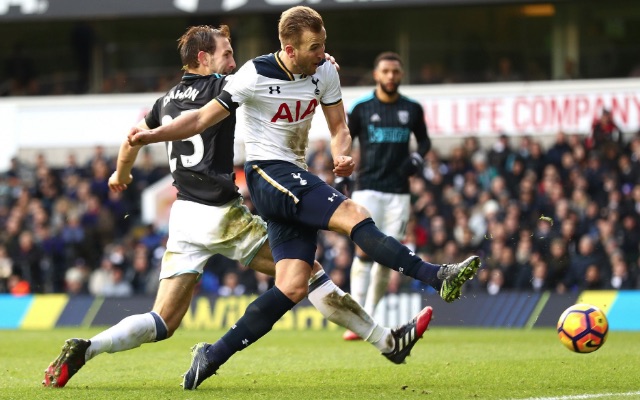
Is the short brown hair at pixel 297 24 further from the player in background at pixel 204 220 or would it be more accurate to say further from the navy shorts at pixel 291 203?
the player in background at pixel 204 220

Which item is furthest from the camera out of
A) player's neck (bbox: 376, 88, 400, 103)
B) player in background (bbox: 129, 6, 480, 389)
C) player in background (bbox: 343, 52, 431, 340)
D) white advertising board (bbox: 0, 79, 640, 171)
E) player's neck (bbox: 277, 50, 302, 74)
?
white advertising board (bbox: 0, 79, 640, 171)

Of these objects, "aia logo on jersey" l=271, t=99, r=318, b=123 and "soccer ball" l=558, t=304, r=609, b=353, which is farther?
"soccer ball" l=558, t=304, r=609, b=353

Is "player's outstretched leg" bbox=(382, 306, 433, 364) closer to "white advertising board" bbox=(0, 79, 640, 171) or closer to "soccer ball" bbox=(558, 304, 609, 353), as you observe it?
"soccer ball" bbox=(558, 304, 609, 353)

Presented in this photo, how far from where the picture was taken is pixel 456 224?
16906mm

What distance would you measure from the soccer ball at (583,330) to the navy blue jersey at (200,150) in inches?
96.0

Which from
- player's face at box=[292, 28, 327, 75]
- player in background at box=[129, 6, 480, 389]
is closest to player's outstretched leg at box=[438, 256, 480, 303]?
player in background at box=[129, 6, 480, 389]

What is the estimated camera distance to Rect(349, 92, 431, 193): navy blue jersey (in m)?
11.3

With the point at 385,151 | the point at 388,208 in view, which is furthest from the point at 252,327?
the point at 385,151

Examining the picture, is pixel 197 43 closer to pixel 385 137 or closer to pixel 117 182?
pixel 117 182

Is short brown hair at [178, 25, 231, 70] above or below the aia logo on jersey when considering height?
above

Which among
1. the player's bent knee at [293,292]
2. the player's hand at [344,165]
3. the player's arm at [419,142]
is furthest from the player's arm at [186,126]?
the player's arm at [419,142]

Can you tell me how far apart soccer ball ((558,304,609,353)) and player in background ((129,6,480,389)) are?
1705mm

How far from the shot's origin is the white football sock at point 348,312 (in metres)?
7.55

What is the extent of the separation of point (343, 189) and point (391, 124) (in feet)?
3.97
